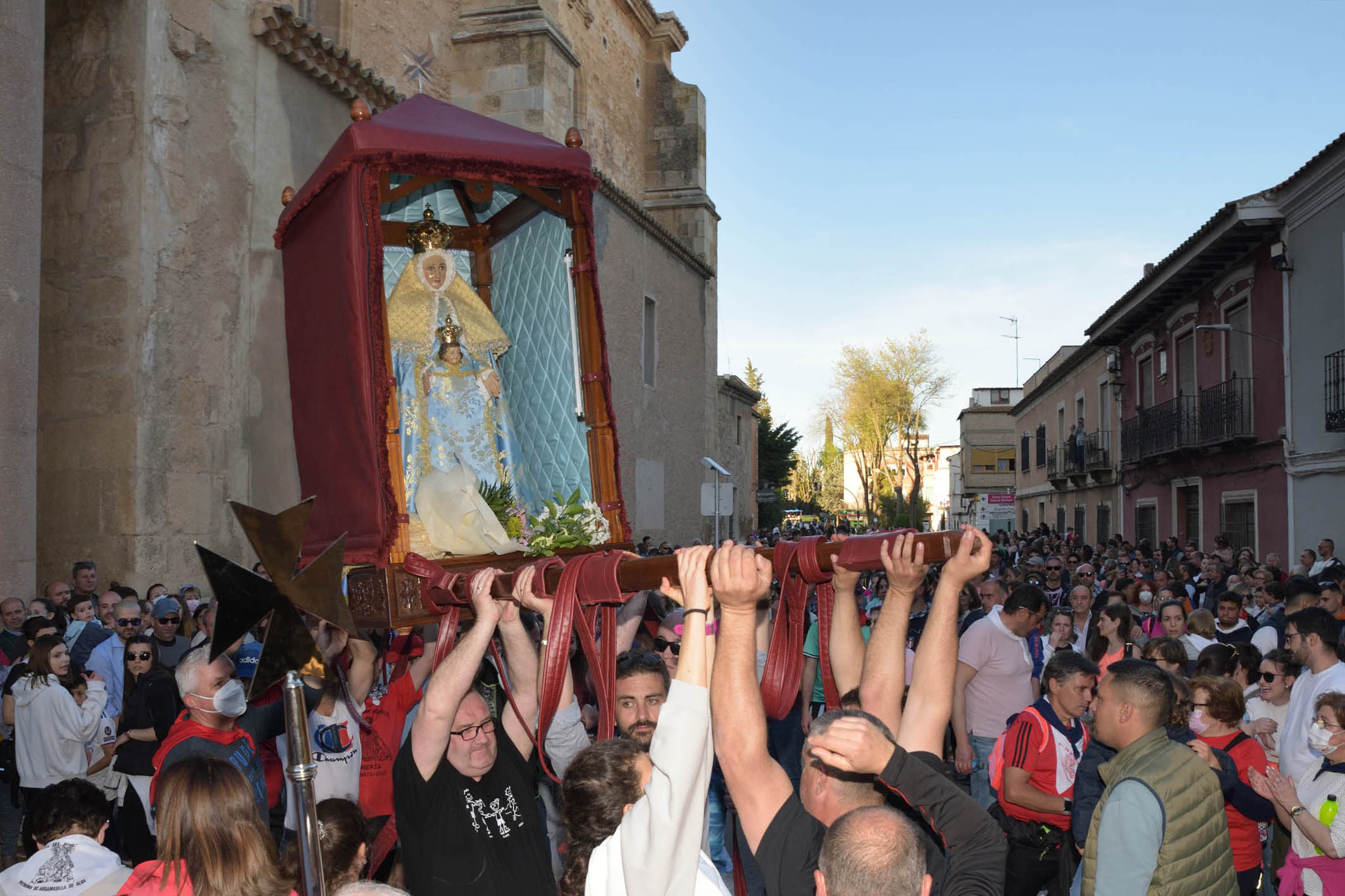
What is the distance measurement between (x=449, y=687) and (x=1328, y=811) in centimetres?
326

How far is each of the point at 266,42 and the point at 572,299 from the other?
6337 millimetres

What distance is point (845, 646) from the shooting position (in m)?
3.27

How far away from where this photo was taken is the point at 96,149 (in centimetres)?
956

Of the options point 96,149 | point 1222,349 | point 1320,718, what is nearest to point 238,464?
point 96,149

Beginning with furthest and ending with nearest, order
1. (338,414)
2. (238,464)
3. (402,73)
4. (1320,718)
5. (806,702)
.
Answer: (402,73)
(238,464)
(806,702)
(338,414)
(1320,718)

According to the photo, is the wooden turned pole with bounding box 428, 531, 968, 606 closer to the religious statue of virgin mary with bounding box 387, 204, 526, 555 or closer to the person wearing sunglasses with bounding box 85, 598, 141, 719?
the religious statue of virgin mary with bounding box 387, 204, 526, 555

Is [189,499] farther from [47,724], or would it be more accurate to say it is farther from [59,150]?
[47,724]

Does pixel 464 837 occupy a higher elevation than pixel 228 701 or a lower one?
lower

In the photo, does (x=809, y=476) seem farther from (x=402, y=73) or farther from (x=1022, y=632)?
(x=1022, y=632)

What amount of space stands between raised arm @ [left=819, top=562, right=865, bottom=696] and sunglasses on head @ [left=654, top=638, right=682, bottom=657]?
186 centimetres

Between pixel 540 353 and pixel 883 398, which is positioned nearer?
pixel 540 353

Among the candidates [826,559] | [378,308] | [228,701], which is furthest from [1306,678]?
[378,308]

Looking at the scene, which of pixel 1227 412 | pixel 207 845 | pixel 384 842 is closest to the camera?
pixel 207 845

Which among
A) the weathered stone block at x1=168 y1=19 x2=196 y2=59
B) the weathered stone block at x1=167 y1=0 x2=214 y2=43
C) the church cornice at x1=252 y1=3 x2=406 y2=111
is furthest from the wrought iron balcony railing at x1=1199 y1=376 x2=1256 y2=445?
the weathered stone block at x1=168 y1=19 x2=196 y2=59
